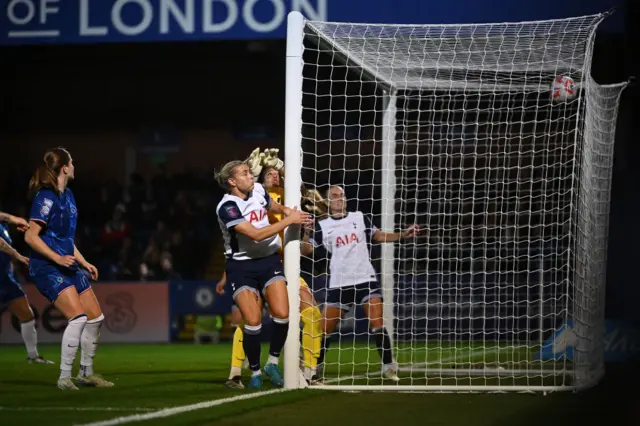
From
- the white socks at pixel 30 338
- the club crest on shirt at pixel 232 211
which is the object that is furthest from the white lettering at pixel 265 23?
the club crest on shirt at pixel 232 211

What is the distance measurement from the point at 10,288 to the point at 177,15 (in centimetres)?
437

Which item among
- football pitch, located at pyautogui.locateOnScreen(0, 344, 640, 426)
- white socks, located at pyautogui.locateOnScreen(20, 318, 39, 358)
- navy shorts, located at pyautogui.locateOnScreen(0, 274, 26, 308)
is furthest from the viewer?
navy shorts, located at pyautogui.locateOnScreen(0, 274, 26, 308)

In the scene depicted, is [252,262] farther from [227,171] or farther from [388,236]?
[388,236]

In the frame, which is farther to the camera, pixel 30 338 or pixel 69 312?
pixel 30 338

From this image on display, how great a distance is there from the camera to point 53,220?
8.25m

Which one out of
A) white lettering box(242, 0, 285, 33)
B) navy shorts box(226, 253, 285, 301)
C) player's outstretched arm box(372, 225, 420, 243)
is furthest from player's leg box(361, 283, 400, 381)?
white lettering box(242, 0, 285, 33)

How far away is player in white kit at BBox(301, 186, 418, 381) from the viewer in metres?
9.40

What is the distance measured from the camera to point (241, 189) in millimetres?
8398

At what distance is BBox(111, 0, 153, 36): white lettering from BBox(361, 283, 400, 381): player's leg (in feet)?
21.5

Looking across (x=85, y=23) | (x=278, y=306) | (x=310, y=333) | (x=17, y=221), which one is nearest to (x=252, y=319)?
(x=278, y=306)

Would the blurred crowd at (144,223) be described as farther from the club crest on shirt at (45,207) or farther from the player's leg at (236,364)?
the club crest on shirt at (45,207)

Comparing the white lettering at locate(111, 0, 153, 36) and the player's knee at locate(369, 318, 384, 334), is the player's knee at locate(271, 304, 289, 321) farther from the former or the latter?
the white lettering at locate(111, 0, 153, 36)

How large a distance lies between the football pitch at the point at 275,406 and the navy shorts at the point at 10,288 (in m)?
2.47

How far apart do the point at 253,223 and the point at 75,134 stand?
14546 millimetres
